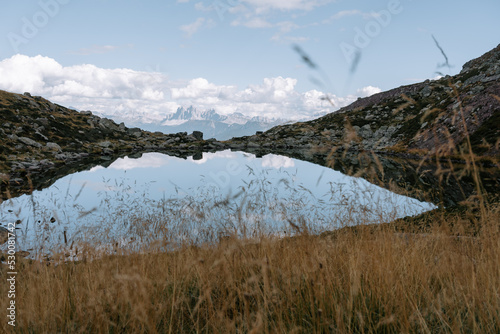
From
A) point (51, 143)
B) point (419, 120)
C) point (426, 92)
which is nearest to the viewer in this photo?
point (51, 143)

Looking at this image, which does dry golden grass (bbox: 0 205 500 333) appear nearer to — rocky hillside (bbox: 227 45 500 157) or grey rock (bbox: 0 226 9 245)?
grey rock (bbox: 0 226 9 245)

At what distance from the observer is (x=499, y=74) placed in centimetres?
7200

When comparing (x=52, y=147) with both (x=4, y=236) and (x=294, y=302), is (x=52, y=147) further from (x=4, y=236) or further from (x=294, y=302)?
(x=294, y=302)

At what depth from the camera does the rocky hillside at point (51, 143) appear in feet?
132

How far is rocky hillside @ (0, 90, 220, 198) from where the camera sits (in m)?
40.3

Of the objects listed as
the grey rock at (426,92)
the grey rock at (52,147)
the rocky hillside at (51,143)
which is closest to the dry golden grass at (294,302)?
the rocky hillside at (51,143)

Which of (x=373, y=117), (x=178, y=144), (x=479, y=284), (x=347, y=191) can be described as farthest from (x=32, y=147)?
(x=373, y=117)

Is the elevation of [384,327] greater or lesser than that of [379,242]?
lesser

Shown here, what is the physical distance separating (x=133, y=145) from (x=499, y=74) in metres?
99.1

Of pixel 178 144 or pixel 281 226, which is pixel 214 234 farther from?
pixel 178 144

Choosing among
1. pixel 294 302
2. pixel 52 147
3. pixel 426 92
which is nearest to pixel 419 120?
pixel 426 92

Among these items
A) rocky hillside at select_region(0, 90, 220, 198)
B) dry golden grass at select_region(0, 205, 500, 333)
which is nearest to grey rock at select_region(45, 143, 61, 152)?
rocky hillside at select_region(0, 90, 220, 198)

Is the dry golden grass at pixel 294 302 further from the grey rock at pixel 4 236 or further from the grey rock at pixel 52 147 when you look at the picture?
the grey rock at pixel 52 147

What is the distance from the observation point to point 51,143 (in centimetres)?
6153
